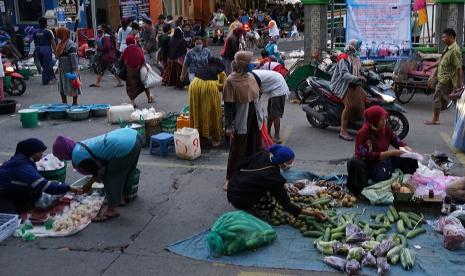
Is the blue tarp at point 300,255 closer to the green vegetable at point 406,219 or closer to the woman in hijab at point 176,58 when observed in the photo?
the green vegetable at point 406,219

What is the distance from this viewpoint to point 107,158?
20.5ft

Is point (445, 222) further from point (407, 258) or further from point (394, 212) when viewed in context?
point (407, 258)

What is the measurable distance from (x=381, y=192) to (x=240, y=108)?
200cm

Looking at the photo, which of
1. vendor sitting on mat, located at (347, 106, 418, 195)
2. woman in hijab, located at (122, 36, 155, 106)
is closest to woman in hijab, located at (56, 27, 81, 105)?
woman in hijab, located at (122, 36, 155, 106)

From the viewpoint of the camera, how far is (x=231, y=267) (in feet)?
18.0

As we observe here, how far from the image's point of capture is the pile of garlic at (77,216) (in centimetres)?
636

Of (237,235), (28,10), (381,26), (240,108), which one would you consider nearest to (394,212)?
(237,235)

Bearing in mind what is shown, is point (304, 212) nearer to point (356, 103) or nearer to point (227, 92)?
point (227, 92)

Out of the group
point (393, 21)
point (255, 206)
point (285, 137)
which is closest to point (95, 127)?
point (285, 137)

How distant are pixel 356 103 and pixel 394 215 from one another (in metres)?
3.69

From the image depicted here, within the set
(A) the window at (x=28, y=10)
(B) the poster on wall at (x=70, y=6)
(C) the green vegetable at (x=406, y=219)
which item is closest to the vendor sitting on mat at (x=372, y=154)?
(C) the green vegetable at (x=406, y=219)

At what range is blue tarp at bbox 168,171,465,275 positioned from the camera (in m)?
5.39

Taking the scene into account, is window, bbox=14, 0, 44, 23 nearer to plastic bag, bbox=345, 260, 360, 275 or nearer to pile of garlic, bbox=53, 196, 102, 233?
pile of garlic, bbox=53, 196, 102, 233

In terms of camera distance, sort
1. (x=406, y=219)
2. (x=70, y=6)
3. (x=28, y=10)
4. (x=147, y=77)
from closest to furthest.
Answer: (x=406, y=219), (x=147, y=77), (x=70, y=6), (x=28, y=10)
